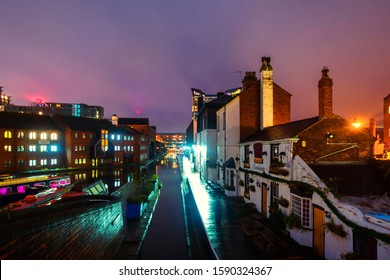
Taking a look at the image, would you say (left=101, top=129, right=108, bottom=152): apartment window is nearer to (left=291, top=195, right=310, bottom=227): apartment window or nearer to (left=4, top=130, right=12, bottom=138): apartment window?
(left=4, top=130, right=12, bottom=138): apartment window

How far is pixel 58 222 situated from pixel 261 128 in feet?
61.7

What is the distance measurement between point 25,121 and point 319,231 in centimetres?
5944

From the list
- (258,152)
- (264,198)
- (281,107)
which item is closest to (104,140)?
(281,107)

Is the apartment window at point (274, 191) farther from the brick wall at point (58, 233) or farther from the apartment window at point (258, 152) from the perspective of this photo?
the brick wall at point (58, 233)

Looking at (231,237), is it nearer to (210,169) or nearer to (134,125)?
(210,169)

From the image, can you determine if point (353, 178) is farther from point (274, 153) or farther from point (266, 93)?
point (266, 93)

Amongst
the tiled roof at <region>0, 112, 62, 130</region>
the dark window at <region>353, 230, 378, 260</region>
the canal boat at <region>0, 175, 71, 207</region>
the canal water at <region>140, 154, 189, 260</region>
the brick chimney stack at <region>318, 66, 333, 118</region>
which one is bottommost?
the canal water at <region>140, 154, 189, 260</region>

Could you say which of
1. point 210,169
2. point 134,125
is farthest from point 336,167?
point 134,125

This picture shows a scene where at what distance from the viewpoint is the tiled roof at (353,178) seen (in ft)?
33.0

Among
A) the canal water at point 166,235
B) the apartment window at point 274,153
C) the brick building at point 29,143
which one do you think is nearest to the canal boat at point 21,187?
the canal water at point 166,235

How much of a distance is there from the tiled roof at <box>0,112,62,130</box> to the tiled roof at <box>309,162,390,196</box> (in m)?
55.1

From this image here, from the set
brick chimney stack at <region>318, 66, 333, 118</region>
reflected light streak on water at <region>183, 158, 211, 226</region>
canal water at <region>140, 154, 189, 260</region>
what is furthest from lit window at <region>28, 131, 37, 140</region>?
brick chimney stack at <region>318, 66, 333, 118</region>

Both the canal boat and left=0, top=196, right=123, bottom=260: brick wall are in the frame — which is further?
the canal boat

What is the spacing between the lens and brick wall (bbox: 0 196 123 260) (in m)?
4.64
